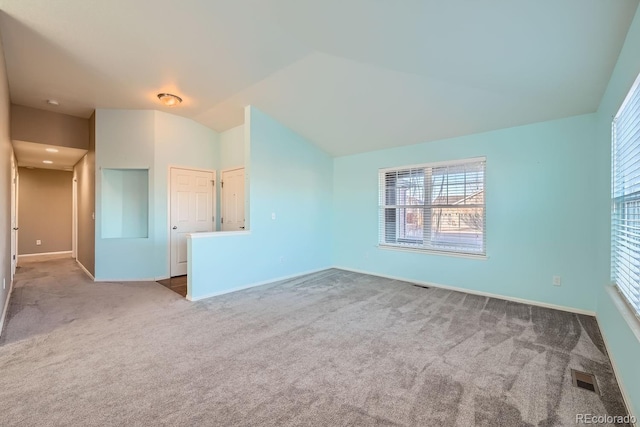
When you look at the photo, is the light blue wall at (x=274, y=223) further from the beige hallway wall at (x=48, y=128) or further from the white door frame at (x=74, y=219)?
the white door frame at (x=74, y=219)

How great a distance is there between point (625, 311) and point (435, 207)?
2667mm

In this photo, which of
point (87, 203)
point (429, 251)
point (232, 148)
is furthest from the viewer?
point (87, 203)

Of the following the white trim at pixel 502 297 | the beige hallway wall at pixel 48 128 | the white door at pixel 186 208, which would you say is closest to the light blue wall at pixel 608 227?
the white trim at pixel 502 297

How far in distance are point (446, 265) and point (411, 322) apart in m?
1.65

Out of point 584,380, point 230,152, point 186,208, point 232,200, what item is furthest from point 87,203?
point 584,380

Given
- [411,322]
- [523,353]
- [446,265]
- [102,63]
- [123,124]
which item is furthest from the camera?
[123,124]

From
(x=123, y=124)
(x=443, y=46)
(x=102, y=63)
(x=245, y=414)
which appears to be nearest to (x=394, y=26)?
(x=443, y=46)

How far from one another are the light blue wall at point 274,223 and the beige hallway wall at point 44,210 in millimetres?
6650

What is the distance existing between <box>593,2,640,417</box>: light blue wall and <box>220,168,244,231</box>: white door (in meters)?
4.95

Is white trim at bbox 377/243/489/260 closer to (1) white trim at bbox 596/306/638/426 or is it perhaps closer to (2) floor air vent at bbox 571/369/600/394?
(1) white trim at bbox 596/306/638/426

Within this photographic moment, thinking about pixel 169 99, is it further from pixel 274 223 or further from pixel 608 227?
pixel 608 227

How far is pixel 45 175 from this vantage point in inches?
296

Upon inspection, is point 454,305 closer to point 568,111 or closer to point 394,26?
point 568,111

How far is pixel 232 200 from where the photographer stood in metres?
5.57
